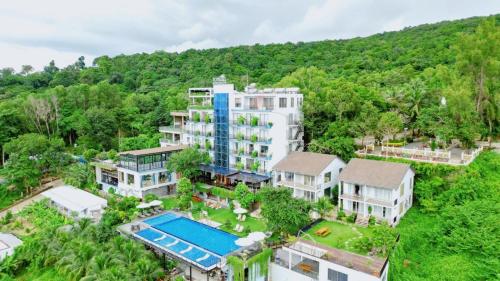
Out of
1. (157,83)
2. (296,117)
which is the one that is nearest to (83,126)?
(157,83)

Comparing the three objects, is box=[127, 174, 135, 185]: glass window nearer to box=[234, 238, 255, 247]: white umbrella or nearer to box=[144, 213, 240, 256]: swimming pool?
box=[144, 213, 240, 256]: swimming pool

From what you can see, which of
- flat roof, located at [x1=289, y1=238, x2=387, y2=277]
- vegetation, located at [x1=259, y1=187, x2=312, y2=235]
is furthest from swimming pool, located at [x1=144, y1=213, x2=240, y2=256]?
flat roof, located at [x1=289, y1=238, x2=387, y2=277]

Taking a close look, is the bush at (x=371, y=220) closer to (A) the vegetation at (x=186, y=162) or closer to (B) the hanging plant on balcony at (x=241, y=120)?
(B) the hanging plant on balcony at (x=241, y=120)

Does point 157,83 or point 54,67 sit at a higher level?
point 54,67

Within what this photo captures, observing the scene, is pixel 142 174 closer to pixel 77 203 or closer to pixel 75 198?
pixel 77 203

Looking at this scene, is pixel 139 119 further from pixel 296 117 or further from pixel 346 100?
pixel 346 100

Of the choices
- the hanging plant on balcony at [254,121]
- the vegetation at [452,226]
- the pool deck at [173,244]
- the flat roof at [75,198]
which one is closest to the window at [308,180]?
the vegetation at [452,226]
